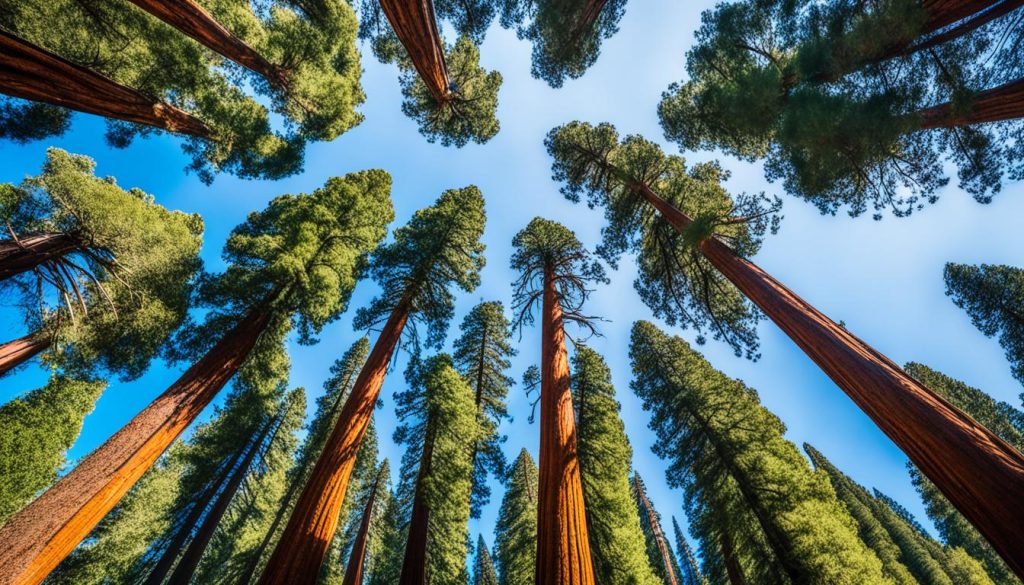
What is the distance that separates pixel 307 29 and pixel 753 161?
13.6m

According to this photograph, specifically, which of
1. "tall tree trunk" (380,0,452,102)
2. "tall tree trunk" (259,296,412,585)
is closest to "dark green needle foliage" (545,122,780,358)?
"tall tree trunk" (380,0,452,102)

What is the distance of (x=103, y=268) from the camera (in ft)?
26.8

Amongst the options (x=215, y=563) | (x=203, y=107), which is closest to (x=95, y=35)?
(x=203, y=107)

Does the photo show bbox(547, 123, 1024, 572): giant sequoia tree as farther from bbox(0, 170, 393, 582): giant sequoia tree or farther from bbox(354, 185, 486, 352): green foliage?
bbox(0, 170, 393, 582): giant sequoia tree

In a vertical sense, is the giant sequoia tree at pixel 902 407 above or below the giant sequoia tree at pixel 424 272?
below

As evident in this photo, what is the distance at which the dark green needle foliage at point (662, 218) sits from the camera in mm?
8984

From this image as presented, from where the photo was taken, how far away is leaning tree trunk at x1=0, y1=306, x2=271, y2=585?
13.8ft

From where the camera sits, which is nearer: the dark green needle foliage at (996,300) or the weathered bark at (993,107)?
the weathered bark at (993,107)

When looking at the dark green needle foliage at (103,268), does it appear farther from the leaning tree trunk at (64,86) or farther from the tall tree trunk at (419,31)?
the tall tree trunk at (419,31)

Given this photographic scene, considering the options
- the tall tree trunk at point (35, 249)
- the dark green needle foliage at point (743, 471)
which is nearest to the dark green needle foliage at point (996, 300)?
the dark green needle foliage at point (743, 471)

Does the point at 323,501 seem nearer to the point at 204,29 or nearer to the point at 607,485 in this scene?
the point at 607,485

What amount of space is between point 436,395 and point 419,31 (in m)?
8.62

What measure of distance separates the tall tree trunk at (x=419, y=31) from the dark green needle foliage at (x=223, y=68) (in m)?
3.49

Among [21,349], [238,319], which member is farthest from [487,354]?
[21,349]
